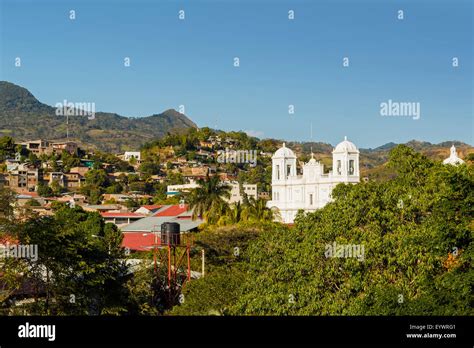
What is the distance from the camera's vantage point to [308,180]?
6656 cm

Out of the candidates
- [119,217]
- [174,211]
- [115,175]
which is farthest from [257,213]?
[115,175]

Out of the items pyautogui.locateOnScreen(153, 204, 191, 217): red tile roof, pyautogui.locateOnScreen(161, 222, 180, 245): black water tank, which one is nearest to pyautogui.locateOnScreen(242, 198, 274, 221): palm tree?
pyautogui.locateOnScreen(161, 222, 180, 245): black water tank

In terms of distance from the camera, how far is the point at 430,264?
56.7 feet

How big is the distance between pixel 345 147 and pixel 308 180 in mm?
5614

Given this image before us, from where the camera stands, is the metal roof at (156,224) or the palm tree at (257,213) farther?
the metal roof at (156,224)

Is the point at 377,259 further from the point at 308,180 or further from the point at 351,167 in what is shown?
the point at 308,180

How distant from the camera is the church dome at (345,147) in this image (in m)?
62.1

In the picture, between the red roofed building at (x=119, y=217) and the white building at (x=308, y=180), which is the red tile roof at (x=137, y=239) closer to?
the white building at (x=308, y=180)

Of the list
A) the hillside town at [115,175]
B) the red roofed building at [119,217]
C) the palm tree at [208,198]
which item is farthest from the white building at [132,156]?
the palm tree at [208,198]

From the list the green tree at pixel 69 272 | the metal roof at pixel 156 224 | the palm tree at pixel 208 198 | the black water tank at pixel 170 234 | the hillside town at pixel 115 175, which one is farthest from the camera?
the hillside town at pixel 115 175

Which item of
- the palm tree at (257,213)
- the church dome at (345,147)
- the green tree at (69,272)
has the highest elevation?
the church dome at (345,147)
